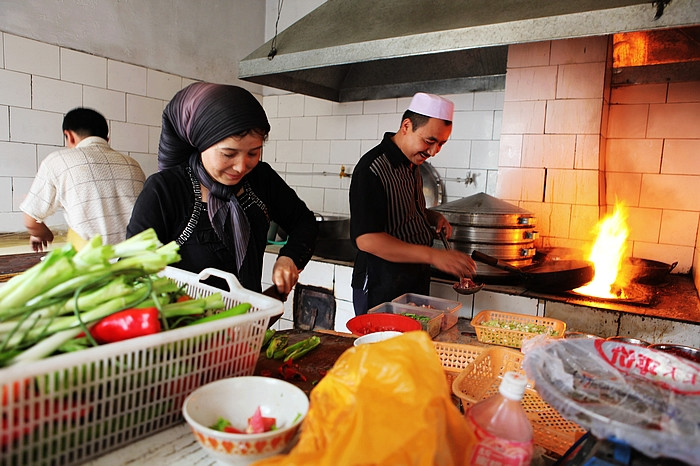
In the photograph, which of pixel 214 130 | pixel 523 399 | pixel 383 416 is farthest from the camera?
pixel 214 130

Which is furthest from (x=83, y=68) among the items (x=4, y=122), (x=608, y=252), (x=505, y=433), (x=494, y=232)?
(x=608, y=252)

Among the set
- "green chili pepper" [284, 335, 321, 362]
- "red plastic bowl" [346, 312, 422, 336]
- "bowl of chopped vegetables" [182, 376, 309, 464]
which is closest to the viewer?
"bowl of chopped vegetables" [182, 376, 309, 464]

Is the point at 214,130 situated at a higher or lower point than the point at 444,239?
higher

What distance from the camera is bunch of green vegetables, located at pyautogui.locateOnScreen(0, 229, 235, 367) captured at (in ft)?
2.61

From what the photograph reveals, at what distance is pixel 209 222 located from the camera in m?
1.66

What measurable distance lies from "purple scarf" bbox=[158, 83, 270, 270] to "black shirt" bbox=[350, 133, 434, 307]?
0.67 m

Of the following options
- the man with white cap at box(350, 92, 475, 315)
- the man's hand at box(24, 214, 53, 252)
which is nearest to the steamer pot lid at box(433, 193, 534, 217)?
the man with white cap at box(350, 92, 475, 315)

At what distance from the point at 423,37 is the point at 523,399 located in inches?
75.5

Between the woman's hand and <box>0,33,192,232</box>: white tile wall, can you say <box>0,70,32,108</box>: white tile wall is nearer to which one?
<box>0,33,192,232</box>: white tile wall

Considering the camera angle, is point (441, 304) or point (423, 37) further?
point (423, 37)

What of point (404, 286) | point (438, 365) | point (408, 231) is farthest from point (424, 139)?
point (438, 365)

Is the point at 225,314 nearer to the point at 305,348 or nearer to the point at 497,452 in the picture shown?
the point at 305,348

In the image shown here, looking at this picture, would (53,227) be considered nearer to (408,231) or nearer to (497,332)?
(408,231)

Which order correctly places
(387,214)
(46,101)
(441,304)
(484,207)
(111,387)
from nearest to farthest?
(111,387)
(441,304)
(387,214)
(484,207)
(46,101)
